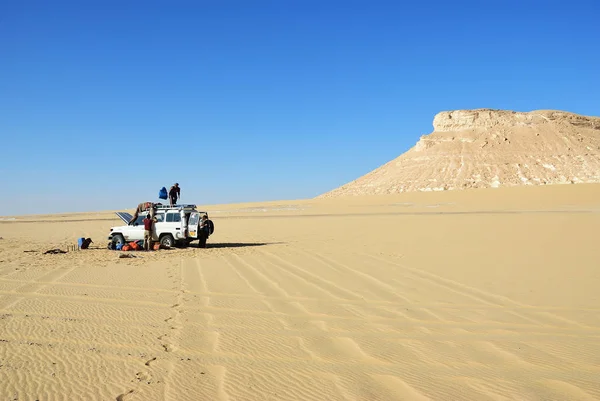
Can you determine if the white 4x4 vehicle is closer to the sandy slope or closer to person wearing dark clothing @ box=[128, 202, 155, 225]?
person wearing dark clothing @ box=[128, 202, 155, 225]

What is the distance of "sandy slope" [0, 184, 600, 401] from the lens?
16.3ft

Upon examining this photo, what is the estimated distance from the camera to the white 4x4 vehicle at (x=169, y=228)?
765 inches

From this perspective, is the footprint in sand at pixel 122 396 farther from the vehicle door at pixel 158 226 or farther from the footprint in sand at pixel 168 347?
→ the vehicle door at pixel 158 226

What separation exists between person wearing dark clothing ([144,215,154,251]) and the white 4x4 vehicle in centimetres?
55

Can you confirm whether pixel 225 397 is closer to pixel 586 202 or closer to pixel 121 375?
pixel 121 375

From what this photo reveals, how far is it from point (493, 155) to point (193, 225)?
348 ft

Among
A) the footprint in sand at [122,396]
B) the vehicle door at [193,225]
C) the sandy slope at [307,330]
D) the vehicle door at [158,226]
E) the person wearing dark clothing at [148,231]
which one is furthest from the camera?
the vehicle door at [158,226]

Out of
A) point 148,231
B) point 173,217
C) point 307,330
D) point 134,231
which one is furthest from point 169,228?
point 307,330

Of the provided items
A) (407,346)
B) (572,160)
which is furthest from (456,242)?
(572,160)

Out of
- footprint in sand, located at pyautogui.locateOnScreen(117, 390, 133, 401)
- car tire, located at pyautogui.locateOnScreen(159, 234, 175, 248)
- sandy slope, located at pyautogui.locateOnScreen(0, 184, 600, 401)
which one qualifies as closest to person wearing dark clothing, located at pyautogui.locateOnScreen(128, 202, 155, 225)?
car tire, located at pyautogui.locateOnScreen(159, 234, 175, 248)

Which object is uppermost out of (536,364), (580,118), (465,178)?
(580,118)

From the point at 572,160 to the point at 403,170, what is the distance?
124ft

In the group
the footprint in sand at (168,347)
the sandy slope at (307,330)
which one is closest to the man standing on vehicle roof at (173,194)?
the sandy slope at (307,330)

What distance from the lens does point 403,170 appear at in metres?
123
